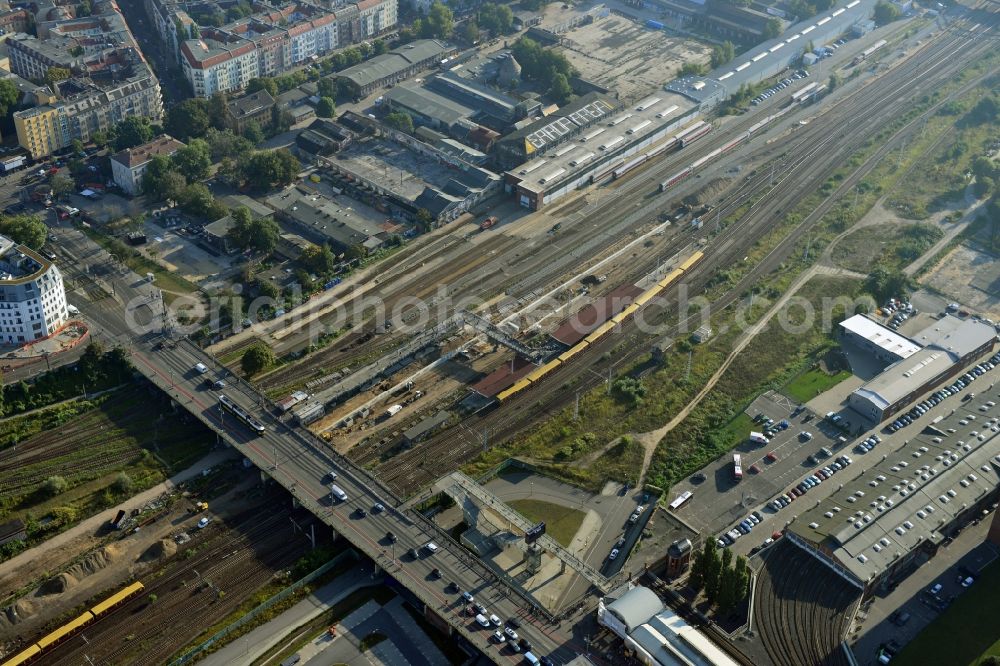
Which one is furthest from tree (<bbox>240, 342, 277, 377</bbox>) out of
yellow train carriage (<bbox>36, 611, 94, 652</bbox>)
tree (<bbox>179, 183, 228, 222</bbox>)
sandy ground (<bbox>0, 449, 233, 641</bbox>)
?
yellow train carriage (<bbox>36, 611, 94, 652</bbox>)

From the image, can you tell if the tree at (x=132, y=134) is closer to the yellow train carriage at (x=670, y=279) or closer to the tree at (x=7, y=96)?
the tree at (x=7, y=96)

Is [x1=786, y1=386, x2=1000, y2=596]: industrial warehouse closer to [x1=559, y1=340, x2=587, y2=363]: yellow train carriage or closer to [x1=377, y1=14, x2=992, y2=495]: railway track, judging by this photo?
[x1=377, y1=14, x2=992, y2=495]: railway track

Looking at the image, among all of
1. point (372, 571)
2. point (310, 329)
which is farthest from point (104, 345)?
point (372, 571)

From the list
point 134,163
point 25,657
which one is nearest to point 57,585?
point 25,657

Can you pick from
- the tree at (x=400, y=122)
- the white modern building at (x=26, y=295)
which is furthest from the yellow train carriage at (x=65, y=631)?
the tree at (x=400, y=122)

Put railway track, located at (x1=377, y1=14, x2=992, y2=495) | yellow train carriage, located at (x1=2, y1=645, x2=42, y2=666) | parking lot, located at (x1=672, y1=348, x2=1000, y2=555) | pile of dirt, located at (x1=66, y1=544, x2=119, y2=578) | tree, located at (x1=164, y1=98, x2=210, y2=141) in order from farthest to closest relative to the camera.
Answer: tree, located at (x1=164, y1=98, x2=210, y2=141), railway track, located at (x1=377, y1=14, x2=992, y2=495), parking lot, located at (x1=672, y1=348, x2=1000, y2=555), pile of dirt, located at (x1=66, y1=544, x2=119, y2=578), yellow train carriage, located at (x1=2, y1=645, x2=42, y2=666)

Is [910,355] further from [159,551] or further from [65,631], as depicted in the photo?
[65,631]
